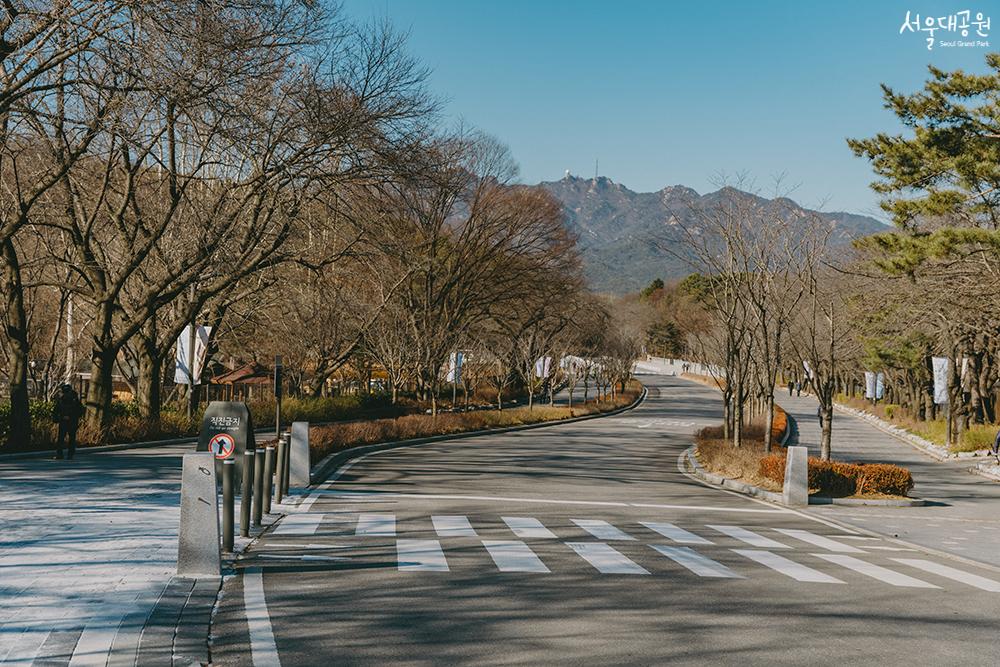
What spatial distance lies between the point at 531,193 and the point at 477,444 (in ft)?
81.0

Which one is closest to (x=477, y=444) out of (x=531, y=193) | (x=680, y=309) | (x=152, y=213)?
(x=152, y=213)

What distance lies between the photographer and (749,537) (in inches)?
554

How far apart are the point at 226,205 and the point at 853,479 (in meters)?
19.8

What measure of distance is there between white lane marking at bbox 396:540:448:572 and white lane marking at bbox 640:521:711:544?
334 cm

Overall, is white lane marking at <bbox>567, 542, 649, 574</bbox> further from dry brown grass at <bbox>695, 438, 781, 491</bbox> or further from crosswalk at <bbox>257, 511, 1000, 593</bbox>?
dry brown grass at <bbox>695, 438, 781, 491</bbox>

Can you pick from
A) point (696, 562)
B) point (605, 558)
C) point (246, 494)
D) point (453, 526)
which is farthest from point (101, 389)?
point (696, 562)

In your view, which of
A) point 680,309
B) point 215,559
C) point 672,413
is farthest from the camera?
point 680,309

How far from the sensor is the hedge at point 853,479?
21.5 metres

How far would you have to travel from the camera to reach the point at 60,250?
36312 mm

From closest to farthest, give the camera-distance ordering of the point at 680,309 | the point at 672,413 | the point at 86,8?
1. the point at 86,8
2. the point at 672,413
3. the point at 680,309

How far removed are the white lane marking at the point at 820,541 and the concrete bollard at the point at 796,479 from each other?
4324 mm

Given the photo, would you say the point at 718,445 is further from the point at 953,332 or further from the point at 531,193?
the point at 531,193

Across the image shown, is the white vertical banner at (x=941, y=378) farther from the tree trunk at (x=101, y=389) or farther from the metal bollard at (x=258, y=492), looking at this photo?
the metal bollard at (x=258, y=492)

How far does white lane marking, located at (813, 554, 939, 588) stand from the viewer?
10422 mm
